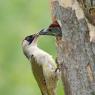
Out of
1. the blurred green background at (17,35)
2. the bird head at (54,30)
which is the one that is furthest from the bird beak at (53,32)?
the blurred green background at (17,35)

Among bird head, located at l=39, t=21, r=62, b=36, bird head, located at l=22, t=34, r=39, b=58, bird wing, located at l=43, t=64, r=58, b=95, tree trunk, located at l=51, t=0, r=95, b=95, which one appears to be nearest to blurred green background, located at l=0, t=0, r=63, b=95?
bird head, located at l=22, t=34, r=39, b=58

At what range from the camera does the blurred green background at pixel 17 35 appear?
8398 mm

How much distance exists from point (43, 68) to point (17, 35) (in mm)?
1632

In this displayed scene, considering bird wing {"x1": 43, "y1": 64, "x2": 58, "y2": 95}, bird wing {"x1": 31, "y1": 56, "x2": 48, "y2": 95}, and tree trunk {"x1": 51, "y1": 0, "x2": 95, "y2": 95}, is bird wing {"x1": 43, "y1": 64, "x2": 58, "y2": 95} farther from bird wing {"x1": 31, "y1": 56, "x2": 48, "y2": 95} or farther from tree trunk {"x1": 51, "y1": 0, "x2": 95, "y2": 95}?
tree trunk {"x1": 51, "y1": 0, "x2": 95, "y2": 95}

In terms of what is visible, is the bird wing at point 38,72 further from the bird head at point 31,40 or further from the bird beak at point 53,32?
the bird beak at point 53,32

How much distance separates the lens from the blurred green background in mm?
8398

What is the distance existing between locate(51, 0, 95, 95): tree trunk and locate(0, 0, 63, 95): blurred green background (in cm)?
240

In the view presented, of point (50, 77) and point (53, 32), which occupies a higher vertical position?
point (53, 32)

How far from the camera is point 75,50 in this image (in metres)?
5.66

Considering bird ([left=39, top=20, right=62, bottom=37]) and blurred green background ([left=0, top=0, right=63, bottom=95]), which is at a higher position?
bird ([left=39, top=20, right=62, bottom=37])

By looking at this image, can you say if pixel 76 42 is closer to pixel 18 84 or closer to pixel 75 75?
pixel 75 75

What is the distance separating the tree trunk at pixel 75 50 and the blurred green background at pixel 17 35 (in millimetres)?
2396

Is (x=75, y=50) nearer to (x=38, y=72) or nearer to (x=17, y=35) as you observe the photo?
(x=38, y=72)

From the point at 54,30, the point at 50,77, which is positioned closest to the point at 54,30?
the point at 54,30
